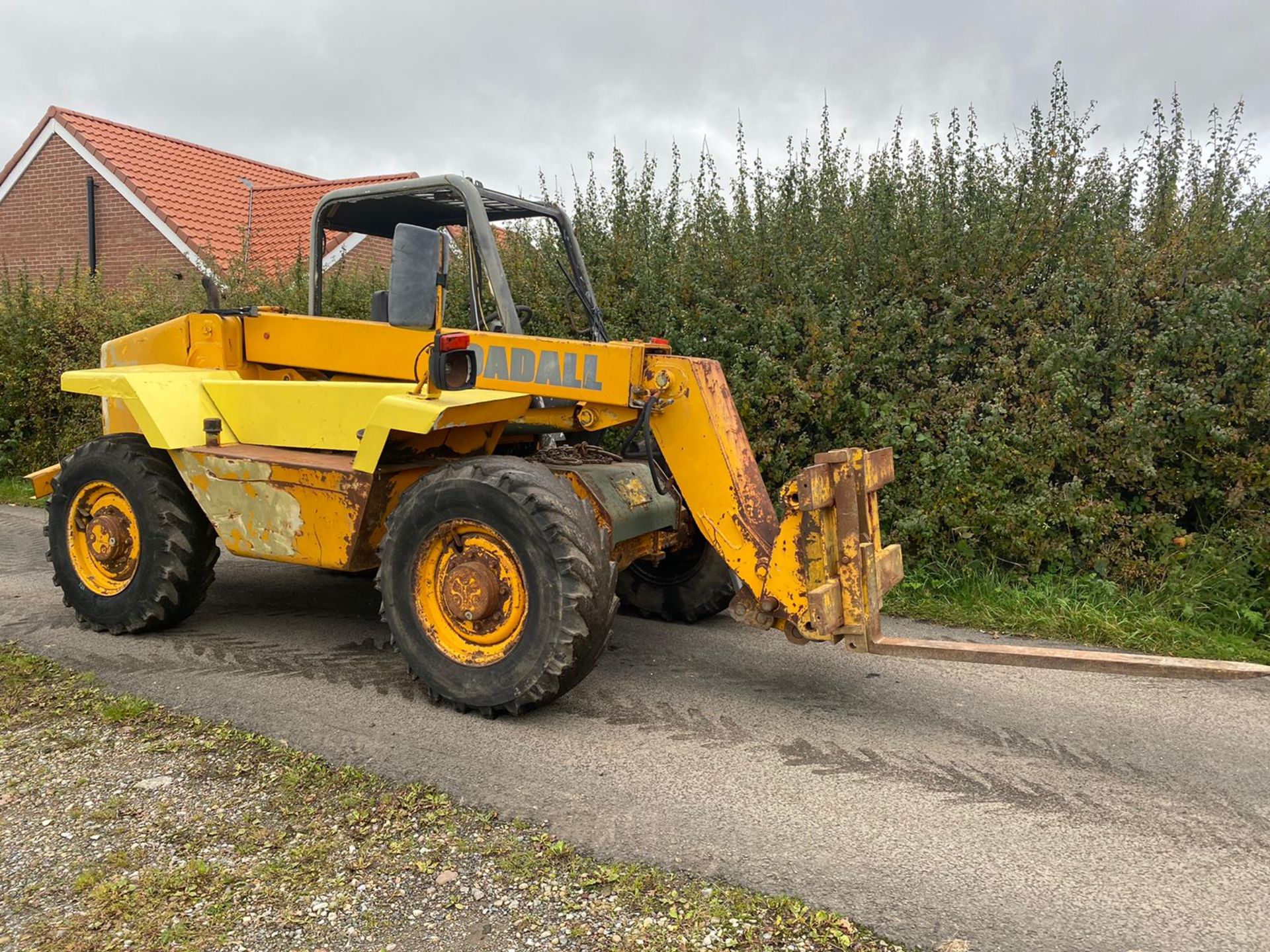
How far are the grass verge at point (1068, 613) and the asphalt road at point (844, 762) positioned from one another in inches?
16.4

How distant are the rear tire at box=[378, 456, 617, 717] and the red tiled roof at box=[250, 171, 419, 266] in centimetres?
1253

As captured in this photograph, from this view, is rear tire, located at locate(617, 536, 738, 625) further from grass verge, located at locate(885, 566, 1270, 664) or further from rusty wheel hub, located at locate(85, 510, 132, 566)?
rusty wheel hub, located at locate(85, 510, 132, 566)

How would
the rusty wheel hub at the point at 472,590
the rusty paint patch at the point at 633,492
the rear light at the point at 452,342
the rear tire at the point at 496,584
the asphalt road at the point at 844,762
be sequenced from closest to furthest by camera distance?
the asphalt road at the point at 844,762 → the rear tire at the point at 496,584 → the rusty wheel hub at the point at 472,590 → the rear light at the point at 452,342 → the rusty paint patch at the point at 633,492

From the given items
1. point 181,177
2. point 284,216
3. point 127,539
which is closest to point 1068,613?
point 127,539

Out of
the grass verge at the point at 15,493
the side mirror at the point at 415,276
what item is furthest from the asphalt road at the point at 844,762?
the grass verge at the point at 15,493

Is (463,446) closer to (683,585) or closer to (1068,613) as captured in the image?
(683,585)

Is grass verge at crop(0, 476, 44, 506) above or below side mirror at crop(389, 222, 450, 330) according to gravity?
below

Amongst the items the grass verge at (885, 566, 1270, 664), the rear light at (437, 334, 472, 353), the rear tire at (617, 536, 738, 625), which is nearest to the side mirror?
the rear light at (437, 334, 472, 353)

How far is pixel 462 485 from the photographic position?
397 cm

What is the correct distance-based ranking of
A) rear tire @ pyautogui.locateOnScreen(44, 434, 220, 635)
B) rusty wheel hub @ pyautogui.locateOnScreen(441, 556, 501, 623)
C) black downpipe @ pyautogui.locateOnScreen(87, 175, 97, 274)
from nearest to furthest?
rusty wheel hub @ pyautogui.locateOnScreen(441, 556, 501, 623) < rear tire @ pyautogui.locateOnScreen(44, 434, 220, 635) < black downpipe @ pyautogui.locateOnScreen(87, 175, 97, 274)

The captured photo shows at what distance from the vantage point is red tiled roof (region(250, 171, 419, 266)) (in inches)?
629

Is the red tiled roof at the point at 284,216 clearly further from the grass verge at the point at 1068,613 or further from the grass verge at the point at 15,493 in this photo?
the grass verge at the point at 1068,613

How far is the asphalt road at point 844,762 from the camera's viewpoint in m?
2.73

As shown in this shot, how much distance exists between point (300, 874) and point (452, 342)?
7.17 feet
